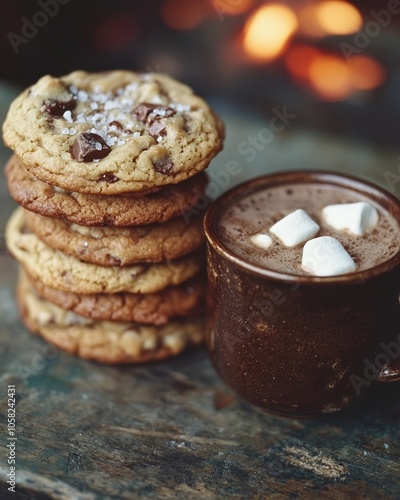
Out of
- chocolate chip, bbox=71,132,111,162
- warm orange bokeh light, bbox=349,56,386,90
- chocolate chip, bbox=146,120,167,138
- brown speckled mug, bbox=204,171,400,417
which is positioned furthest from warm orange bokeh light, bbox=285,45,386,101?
chocolate chip, bbox=71,132,111,162

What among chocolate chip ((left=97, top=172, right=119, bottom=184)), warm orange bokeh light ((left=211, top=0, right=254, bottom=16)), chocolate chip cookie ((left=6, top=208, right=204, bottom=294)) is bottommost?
chocolate chip cookie ((left=6, top=208, right=204, bottom=294))

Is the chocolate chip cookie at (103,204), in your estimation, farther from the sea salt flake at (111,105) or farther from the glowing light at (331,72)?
the glowing light at (331,72)

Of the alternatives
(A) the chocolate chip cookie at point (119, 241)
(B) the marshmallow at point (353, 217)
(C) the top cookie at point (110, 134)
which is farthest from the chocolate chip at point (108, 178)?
(B) the marshmallow at point (353, 217)

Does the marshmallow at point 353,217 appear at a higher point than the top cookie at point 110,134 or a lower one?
lower

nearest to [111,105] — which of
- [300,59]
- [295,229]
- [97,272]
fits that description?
[97,272]

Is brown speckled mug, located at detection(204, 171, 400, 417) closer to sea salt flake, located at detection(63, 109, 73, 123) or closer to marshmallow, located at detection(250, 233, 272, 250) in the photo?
marshmallow, located at detection(250, 233, 272, 250)
